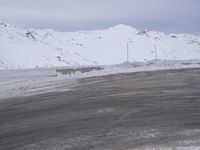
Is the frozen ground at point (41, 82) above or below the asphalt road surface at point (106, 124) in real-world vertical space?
below

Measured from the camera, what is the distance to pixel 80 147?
11.1 metres

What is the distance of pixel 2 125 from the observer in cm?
1620

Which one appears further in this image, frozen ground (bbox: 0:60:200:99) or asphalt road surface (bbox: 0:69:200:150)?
frozen ground (bbox: 0:60:200:99)

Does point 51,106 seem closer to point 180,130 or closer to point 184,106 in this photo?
point 184,106

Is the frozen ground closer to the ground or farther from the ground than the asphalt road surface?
closer to the ground

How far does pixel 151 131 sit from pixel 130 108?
5344 mm

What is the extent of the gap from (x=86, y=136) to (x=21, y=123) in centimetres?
430

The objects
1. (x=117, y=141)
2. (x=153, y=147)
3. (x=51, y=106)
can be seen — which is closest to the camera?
(x=153, y=147)

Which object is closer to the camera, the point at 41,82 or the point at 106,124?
the point at 106,124

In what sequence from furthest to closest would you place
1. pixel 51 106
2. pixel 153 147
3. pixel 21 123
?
pixel 51 106 < pixel 21 123 < pixel 153 147

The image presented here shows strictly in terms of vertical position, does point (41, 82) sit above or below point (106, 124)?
below

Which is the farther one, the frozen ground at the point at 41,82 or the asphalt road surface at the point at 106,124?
the frozen ground at the point at 41,82

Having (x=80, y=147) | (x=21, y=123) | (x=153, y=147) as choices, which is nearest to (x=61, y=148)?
(x=80, y=147)

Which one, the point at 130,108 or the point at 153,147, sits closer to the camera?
the point at 153,147
